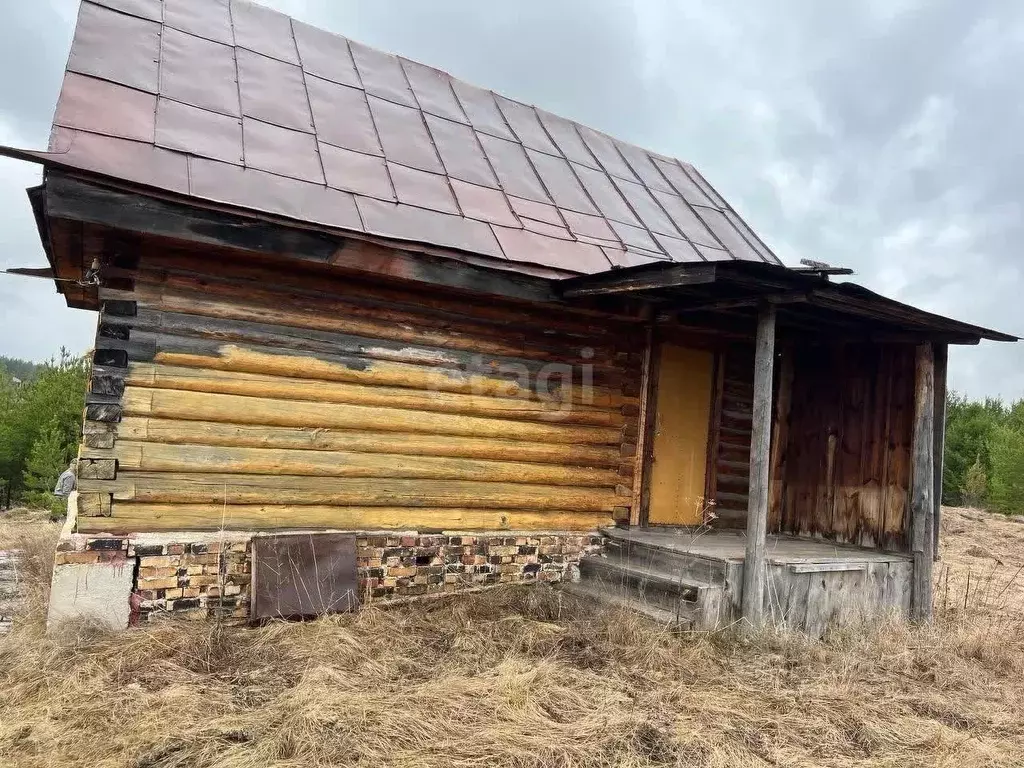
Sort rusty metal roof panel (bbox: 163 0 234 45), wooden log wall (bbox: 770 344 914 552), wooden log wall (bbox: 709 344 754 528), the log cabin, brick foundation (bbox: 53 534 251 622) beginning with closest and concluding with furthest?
brick foundation (bbox: 53 534 251 622)
the log cabin
rusty metal roof panel (bbox: 163 0 234 45)
wooden log wall (bbox: 770 344 914 552)
wooden log wall (bbox: 709 344 754 528)

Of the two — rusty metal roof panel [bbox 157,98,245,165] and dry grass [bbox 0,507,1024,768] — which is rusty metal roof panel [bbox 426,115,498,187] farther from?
dry grass [bbox 0,507,1024,768]

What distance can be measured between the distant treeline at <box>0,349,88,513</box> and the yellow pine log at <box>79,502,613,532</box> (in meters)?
14.4

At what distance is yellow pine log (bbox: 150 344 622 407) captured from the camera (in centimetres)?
503

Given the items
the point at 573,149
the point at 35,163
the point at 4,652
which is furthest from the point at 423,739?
the point at 573,149

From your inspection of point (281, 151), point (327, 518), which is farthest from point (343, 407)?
point (281, 151)

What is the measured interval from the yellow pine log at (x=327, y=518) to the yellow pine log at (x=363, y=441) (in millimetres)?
456

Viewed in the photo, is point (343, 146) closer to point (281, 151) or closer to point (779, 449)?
point (281, 151)

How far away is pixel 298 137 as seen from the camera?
5840 mm

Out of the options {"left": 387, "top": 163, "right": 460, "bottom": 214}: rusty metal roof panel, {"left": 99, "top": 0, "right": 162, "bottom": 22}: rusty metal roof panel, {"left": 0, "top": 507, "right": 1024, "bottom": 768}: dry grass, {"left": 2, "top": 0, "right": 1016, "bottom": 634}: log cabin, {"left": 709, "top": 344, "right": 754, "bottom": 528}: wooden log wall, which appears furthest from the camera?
{"left": 709, "top": 344, "right": 754, "bottom": 528}: wooden log wall

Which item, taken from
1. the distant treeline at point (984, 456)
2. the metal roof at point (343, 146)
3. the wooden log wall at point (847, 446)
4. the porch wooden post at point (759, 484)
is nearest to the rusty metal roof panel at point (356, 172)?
the metal roof at point (343, 146)

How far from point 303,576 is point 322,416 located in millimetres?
1177

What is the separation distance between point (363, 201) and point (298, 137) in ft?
3.10

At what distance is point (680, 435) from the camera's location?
735 cm

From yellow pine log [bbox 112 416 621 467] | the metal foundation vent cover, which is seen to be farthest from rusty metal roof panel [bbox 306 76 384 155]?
the metal foundation vent cover
